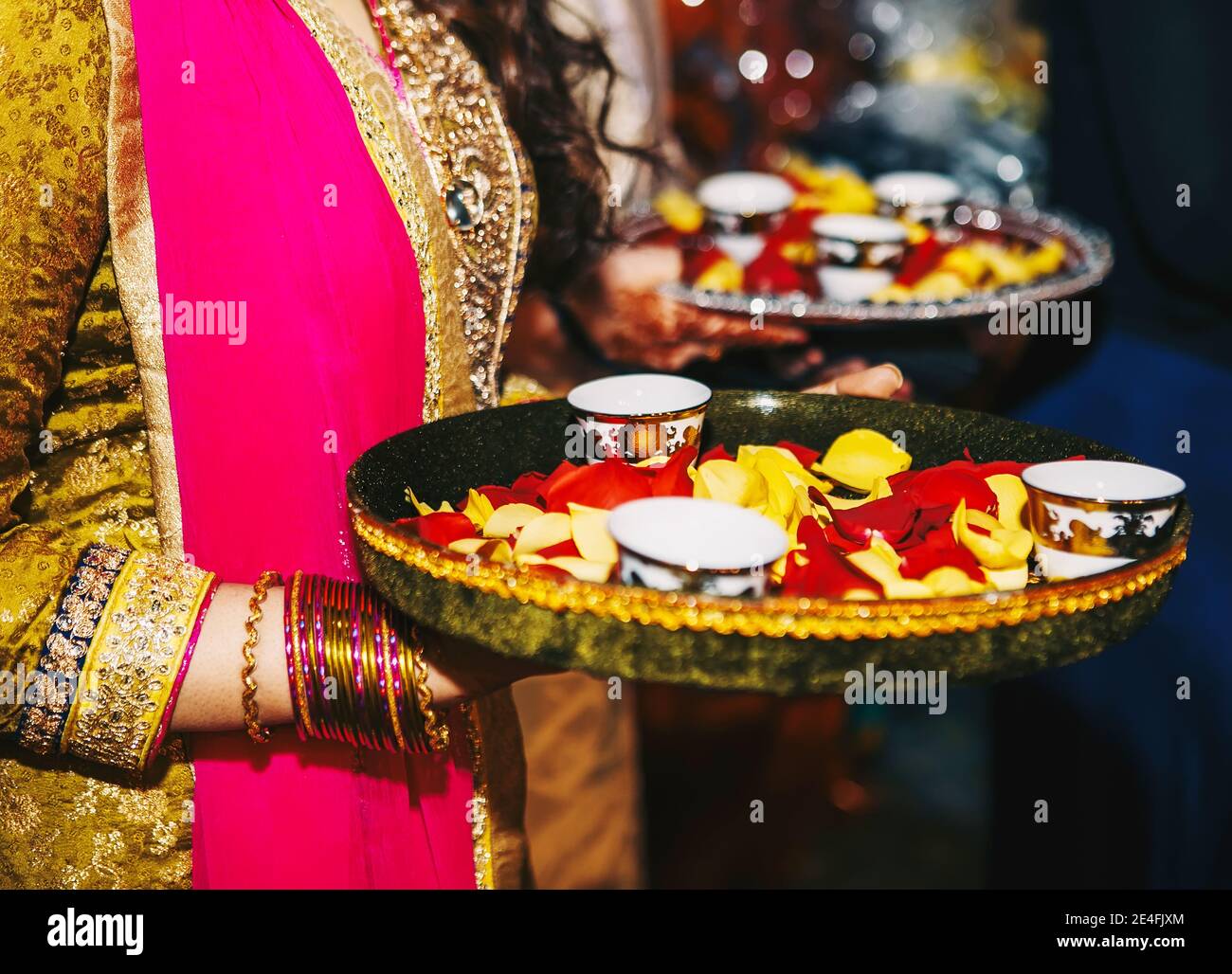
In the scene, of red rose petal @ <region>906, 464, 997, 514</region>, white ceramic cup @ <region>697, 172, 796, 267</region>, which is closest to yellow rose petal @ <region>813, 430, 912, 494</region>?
red rose petal @ <region>906, 464, 997, 514</region>

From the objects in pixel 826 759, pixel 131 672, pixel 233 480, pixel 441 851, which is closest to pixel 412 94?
pixel 233 480

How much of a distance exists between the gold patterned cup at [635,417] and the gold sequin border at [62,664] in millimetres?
314

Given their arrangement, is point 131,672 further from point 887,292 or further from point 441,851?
point 887,292

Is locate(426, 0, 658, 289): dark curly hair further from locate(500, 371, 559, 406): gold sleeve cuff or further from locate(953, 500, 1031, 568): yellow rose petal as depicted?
locate(953, 500, 1031, 568): yellow rose petal

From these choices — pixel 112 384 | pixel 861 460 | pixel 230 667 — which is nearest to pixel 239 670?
pixel 230 667

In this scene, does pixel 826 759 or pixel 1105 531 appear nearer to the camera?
pixel 1105 531

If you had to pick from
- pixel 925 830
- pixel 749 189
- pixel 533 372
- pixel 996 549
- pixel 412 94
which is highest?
pixel 412 94

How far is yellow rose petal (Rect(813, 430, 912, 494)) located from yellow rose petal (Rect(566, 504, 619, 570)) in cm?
23

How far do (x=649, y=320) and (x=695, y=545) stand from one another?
788 mm

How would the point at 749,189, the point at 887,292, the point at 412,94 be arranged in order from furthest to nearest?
the point at 749,189, the point at 887,292, the point at 412,94

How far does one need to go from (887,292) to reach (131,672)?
850 millimetres

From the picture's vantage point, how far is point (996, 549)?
2.12 feet

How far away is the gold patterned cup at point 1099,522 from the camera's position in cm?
64

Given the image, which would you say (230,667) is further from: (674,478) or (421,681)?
(674,478)
